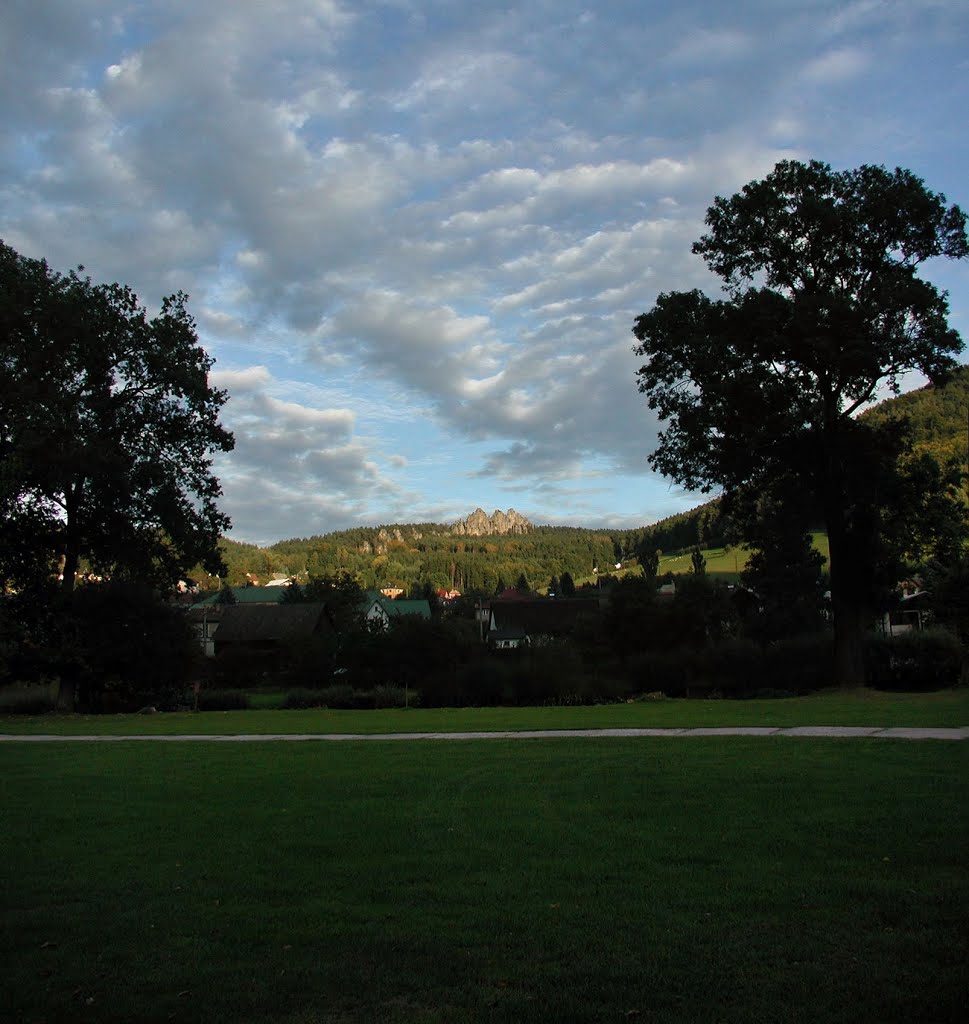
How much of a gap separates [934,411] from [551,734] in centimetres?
2083

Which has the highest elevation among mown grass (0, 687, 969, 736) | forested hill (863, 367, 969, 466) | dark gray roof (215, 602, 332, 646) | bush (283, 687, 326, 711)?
forested hill (863, 367, 969, 466)

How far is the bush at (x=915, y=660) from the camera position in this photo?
107 feet

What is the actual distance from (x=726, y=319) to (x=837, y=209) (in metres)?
4.60

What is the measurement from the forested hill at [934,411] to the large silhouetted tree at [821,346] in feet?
3.16

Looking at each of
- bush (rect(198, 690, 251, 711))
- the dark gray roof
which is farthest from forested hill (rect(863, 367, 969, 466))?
the dark gray roof

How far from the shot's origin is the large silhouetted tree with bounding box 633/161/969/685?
90.1 ft

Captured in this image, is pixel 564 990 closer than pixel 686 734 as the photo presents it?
Yes

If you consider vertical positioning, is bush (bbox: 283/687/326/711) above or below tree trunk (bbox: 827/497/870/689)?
below

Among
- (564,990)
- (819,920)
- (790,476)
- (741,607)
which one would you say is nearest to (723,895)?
(819,920)

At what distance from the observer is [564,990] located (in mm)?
4266

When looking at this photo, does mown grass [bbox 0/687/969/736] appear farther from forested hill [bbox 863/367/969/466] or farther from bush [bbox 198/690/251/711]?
bush [bbox 198/690/251/711]

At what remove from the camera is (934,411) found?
30.5 meters

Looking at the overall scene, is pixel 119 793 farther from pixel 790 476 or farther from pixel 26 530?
pixel 26 530

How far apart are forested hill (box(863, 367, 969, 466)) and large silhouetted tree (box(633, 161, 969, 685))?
96cm
